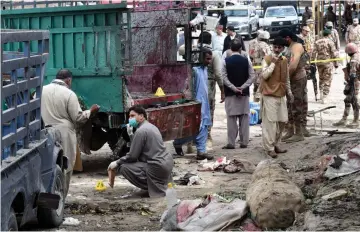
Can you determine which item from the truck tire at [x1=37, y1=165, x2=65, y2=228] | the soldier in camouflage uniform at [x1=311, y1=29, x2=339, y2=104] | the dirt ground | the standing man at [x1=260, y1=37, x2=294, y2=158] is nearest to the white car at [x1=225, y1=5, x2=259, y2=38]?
the soldier in camouflage uniform at [x1=311, y1=29, x2=339, y2=104]

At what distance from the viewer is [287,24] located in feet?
138

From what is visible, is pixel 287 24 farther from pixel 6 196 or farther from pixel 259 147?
pixel 6 196

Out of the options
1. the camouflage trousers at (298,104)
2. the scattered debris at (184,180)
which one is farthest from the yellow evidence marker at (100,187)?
the camouflage trousers at (298,104)

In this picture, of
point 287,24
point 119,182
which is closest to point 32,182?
point 119,182

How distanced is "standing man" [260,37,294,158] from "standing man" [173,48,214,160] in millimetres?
952

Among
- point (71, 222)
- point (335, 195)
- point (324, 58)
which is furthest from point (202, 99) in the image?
point (324, 58)

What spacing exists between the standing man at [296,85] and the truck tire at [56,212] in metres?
6.47

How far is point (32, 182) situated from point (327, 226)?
2.74 metres

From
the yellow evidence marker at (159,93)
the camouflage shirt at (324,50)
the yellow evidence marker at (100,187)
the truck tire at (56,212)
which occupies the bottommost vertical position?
the yellow evidence marker at (100,187)

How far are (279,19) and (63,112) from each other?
3232 centimetres

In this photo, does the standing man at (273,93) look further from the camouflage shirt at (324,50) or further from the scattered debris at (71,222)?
the camouflage shirt at (324,50)

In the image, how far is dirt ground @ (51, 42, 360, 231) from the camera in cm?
801

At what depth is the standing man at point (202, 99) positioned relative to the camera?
14062mm

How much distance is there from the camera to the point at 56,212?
29.5ft
